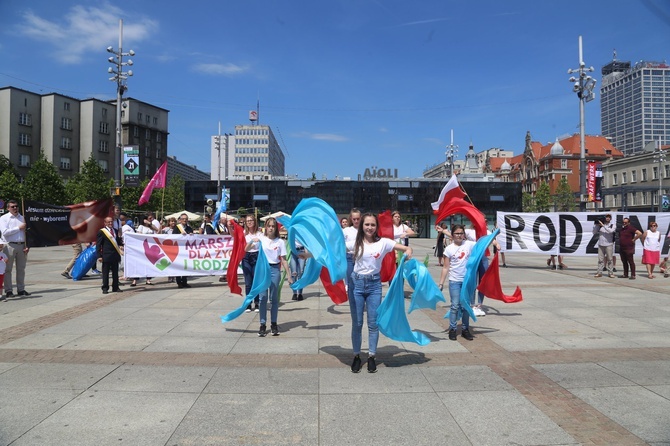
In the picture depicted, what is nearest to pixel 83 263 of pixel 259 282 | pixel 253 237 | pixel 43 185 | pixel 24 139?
pixel 253 237

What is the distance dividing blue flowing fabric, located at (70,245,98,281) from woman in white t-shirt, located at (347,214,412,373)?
11022 millimetres

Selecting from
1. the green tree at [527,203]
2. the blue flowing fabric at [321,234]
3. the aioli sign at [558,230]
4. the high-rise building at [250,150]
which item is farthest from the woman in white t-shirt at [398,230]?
the high-rise building at [250,150]

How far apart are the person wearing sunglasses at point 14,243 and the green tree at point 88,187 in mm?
40976

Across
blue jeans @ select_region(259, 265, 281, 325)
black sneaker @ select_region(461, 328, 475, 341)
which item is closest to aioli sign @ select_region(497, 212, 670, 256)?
black sneaker @ select_region(461, 328, 475, 341)

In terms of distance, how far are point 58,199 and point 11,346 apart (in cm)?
5141

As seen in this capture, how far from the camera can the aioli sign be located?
17.7 meters

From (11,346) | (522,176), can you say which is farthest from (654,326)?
(522,176)

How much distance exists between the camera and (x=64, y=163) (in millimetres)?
75375

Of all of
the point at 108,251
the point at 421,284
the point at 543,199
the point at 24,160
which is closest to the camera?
the point at 421,284

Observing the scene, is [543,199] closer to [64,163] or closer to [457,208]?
[64,163]

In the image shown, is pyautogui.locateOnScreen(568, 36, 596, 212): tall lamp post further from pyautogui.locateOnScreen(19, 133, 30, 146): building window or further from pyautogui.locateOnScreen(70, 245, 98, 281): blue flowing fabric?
pyautogui.locateOnScreen(19, 133, 30, 146): building window

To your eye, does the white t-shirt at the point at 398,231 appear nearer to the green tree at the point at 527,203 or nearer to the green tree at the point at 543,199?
the green tree at the point at 543,199

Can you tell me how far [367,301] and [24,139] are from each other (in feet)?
259

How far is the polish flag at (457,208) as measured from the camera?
853cm
